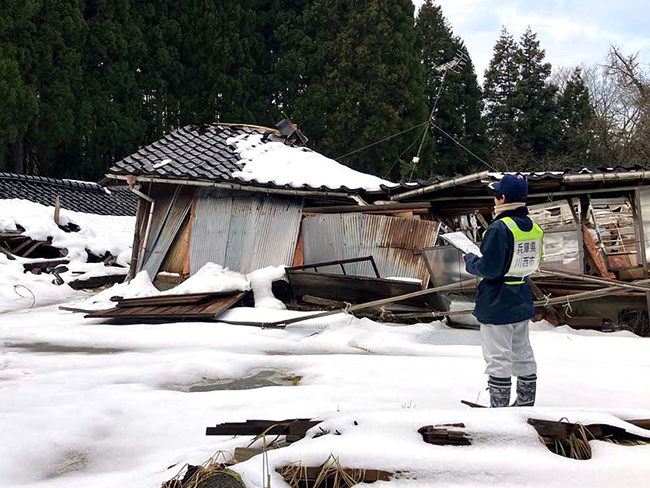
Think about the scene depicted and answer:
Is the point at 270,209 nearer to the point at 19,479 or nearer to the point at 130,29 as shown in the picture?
the point at 19,479

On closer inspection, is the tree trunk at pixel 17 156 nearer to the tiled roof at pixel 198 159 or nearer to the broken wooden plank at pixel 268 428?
the tiled roof at pixel 198 159

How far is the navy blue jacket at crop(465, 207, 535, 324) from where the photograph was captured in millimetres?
3680

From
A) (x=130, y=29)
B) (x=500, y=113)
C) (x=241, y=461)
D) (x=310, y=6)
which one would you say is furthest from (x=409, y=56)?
(x=241, y=461)

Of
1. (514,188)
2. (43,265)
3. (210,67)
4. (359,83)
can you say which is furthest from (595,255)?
(210,67)

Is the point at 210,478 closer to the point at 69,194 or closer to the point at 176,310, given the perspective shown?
the point at 176,310

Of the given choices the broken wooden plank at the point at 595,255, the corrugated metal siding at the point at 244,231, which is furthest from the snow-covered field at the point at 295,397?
the corrugated metal siding at the point at 244,231

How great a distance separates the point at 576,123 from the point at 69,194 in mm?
21962

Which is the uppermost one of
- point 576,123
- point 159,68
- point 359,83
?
point 576,123

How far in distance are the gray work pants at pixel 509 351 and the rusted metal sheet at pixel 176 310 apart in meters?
4.82

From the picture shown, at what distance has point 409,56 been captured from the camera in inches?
923

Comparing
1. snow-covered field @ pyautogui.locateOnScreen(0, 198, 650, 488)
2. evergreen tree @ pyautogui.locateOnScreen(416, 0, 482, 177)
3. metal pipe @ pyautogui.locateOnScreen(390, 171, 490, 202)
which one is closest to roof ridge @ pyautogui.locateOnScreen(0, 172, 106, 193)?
snow-covered field @ pyautogui.locateOnScreen(0, 198, 650, 488)

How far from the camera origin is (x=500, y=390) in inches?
146

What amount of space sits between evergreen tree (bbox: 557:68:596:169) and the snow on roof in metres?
17.5

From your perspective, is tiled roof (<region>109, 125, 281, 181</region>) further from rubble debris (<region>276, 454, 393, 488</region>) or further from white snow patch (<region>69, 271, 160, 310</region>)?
rubble debris (<region>276, 454, 393, 488</region>)
